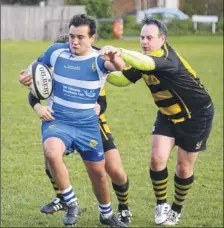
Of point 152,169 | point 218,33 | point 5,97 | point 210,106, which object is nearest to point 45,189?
point 152,169

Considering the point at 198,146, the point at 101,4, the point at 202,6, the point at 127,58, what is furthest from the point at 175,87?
the point at 101,4

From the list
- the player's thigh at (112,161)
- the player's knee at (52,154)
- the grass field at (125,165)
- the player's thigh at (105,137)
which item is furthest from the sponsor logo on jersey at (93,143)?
the grass field at (125,165)

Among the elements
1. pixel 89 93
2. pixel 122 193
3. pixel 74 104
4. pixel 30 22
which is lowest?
pixel 30 22

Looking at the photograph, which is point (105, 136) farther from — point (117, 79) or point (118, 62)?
point (118, 62)

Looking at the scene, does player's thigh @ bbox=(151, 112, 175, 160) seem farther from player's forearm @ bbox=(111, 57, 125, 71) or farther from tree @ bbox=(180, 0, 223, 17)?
tree @ bbox=(180, 0, 223, 17)

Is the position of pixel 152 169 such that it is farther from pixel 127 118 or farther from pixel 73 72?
pixel 127 118

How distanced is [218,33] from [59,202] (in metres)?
43.3

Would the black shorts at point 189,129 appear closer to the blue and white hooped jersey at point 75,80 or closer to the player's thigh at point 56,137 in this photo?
the blue and white hooped jersey at point 75,80

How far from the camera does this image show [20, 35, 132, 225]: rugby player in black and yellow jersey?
6.81m

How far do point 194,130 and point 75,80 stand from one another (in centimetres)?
175

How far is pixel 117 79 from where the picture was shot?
290 inches

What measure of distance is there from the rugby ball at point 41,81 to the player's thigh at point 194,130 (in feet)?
5.56

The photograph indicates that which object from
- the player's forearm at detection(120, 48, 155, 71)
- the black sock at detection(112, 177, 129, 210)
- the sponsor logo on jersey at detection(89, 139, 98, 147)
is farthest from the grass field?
the player's forearm at detection(120, 48, 155, 71)

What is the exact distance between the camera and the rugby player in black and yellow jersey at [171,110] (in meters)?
7.00
